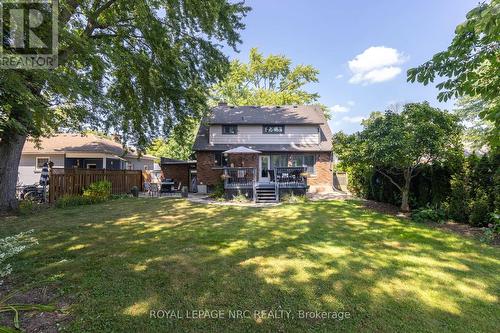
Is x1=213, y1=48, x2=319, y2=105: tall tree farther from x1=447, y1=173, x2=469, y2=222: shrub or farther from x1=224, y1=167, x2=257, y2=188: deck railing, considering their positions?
x1=447, y1=173, x2=469, y2=222: shrub

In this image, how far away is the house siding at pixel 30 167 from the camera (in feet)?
63.6

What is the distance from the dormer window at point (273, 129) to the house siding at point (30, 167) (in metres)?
15.7

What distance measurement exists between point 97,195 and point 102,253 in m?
8.97

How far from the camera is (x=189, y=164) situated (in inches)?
799

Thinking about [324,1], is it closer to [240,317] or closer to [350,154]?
[350,154]

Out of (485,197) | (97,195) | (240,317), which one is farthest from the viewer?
(97,195)

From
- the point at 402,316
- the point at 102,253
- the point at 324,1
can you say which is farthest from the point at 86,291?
the point at 324,1

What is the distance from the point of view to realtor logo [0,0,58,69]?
13.5ft

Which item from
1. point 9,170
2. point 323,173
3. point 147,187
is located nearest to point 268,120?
point 323,173

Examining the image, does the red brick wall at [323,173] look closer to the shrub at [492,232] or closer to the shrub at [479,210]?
the shrub at [479,210]

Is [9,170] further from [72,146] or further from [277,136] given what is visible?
[277,136]

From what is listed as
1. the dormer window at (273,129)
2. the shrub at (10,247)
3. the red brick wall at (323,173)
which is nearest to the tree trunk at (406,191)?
the red brick wall at (323,173)

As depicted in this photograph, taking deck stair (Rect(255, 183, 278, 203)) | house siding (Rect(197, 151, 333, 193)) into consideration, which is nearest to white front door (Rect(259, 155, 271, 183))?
house siding (Rect(197, 151, 333, 193))

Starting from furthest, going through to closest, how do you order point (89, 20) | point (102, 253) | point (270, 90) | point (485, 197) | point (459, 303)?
point (270, 90) → point (89, 20) → point (485, 197) → point (102, 253) → point (459, 303)
